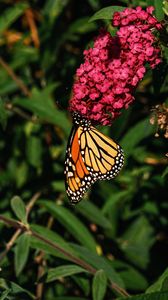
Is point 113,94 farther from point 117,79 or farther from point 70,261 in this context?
point 70,261

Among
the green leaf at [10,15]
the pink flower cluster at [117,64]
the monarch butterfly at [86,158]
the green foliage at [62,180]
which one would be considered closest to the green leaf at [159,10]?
the pink flower cluster at [117,64]

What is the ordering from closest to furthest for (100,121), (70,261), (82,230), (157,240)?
(100,121)
(70,261)
(82,230)
(157,240)

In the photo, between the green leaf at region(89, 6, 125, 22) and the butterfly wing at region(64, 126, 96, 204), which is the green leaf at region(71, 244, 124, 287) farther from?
the green leaf at region(89, 6, 125, 22)

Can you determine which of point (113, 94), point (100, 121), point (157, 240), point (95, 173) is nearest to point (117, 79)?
point (113, 94)

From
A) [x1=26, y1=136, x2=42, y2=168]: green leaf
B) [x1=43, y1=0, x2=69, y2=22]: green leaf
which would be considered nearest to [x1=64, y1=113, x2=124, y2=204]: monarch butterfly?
[x1=26, y1=136, x2=42, y2=168]: green leaf

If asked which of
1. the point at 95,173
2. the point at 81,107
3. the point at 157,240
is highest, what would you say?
the point at 81,107

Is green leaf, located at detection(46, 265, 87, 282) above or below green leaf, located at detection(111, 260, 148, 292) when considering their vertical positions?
above

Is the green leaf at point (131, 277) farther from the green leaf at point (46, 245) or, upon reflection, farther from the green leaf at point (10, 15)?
the green leaf at point (10, 15)
